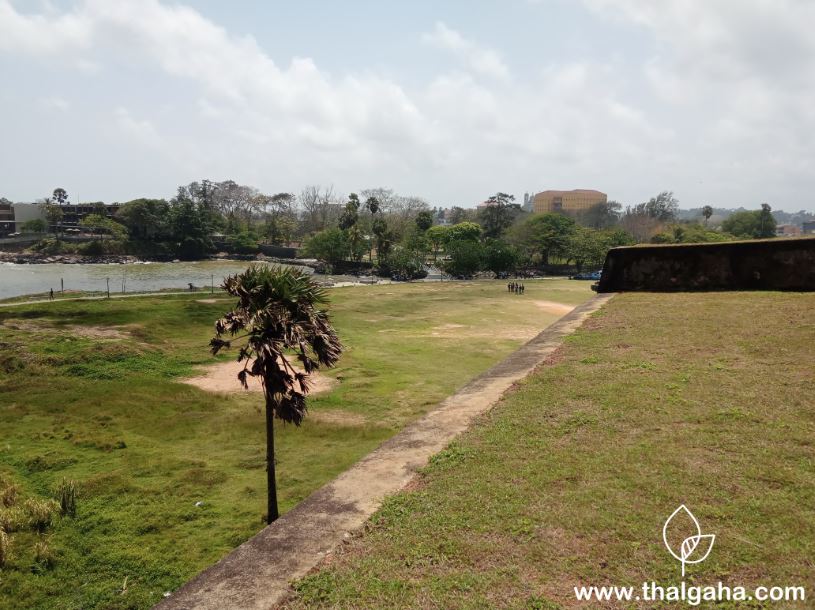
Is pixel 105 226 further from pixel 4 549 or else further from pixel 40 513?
pixel 4 549

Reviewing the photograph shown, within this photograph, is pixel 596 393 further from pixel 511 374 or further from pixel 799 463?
pixel 799 463

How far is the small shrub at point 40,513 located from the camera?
32.8 ft

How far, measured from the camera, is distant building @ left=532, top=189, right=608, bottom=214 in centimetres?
18250

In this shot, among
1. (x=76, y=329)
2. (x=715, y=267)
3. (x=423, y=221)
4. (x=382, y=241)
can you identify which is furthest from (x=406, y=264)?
(x=715, y=267)

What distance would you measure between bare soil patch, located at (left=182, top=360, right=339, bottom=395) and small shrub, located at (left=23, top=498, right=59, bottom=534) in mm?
8023

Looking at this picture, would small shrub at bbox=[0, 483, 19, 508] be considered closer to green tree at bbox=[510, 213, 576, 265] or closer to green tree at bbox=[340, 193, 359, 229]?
green tree at bbox=[510, 213, 576, 265]

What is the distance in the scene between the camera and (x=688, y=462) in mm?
6336

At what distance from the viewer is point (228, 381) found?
20500 millimetres

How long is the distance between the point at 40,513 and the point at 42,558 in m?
1.46

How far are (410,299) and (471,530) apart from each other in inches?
1576

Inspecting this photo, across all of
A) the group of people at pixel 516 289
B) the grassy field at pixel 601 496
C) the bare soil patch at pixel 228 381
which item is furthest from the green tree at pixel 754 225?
the grassy field at pixel 601 496

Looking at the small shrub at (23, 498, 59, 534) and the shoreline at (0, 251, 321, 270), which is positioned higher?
the shoreline at (0, 251, 321, 270)

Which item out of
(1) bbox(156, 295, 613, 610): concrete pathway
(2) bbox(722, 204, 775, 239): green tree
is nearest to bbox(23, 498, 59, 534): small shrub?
(1) bbox(156, 295, 613, 610): concrete pathway

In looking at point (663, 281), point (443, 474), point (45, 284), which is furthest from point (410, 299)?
point (45, 284)
